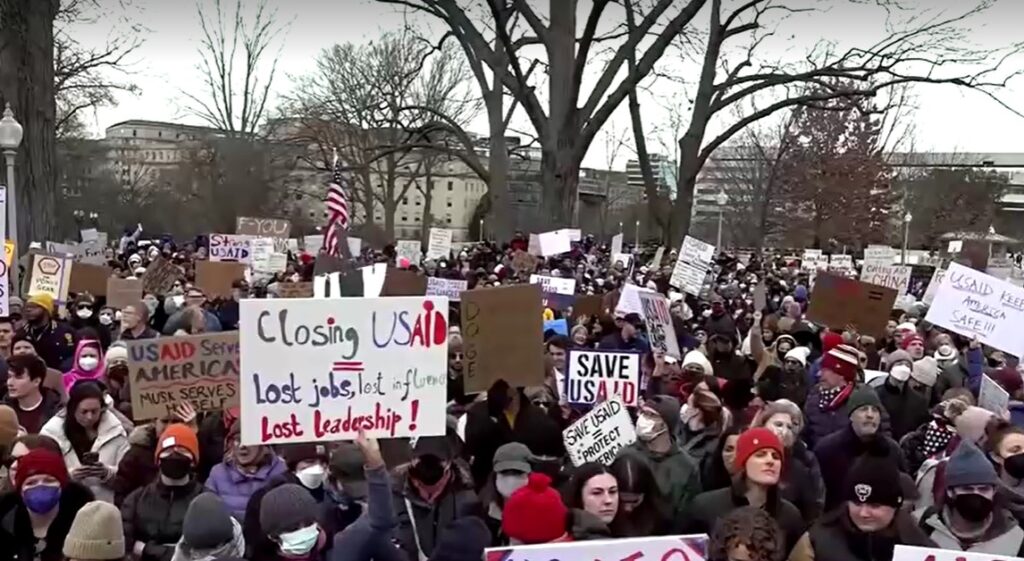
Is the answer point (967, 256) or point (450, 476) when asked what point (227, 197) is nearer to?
point (967, 256)

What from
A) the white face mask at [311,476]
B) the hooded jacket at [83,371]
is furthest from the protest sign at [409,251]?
the white face mask at [311,476]

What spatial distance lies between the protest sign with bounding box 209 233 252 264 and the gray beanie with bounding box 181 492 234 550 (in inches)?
581

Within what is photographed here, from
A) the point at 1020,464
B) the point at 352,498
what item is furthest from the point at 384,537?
the point at 1020,464

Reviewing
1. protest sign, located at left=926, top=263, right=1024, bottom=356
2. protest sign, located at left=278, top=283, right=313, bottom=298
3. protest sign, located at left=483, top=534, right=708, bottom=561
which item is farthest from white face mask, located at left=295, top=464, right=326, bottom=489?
protest sign, located at left=278, top=283, right=313, bottom=298

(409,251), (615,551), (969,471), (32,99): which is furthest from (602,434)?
(409,251)

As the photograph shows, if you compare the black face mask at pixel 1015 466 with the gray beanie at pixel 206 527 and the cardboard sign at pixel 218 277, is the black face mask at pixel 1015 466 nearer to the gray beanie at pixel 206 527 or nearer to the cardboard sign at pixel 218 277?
the gray beanie at pixel 206 527

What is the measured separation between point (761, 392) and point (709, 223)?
225 feet

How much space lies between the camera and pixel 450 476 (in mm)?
4672

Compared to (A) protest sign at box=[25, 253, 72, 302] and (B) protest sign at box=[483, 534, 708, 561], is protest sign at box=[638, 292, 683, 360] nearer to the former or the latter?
(B) protest sign at box=[483, 534, 708, 561]

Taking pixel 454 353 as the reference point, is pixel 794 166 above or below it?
above

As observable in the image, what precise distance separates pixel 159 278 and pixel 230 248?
15.1 feet

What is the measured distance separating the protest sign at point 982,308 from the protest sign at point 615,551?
19.6ft

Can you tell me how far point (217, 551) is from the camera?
13.1ft

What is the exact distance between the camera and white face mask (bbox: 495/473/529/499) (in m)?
4.86
